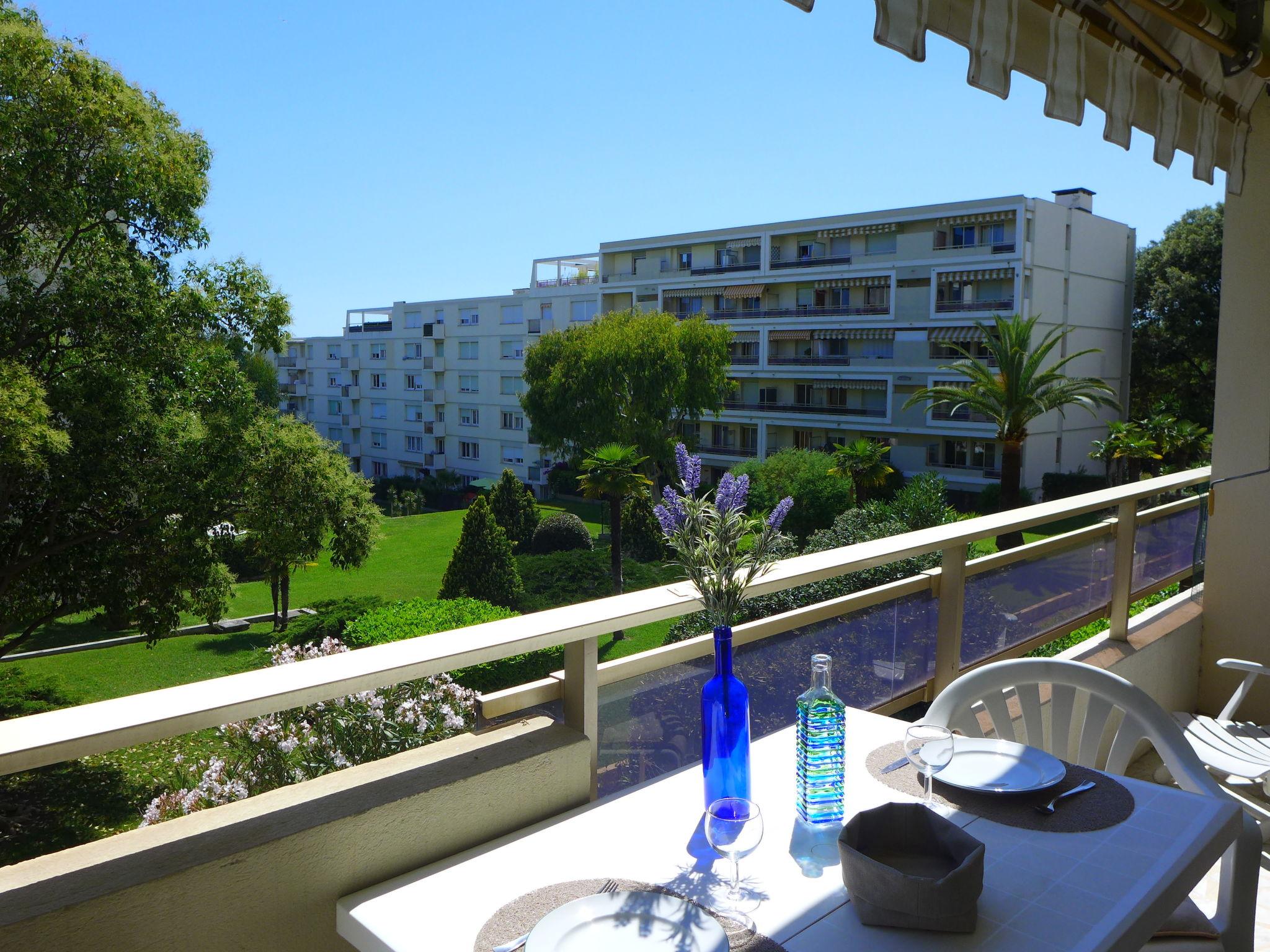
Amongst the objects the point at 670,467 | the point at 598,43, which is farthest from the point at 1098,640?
the point at 598,43

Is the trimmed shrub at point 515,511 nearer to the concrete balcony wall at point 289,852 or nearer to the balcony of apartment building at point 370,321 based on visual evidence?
the concrete balcony wall at point 289,852

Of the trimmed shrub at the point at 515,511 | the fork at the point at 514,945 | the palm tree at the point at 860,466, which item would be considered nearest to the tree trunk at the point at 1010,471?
the palm tree at the point at 860,466

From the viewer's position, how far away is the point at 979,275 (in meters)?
28.5

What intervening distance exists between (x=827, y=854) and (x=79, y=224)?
13.6m

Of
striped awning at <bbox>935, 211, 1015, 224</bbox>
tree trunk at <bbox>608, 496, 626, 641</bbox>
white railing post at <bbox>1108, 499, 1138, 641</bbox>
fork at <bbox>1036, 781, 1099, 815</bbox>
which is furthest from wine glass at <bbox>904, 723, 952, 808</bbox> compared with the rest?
striped awning at <bbox>935, 211, 1015, 224</bbox>

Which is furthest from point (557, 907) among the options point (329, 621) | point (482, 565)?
point (482, 565)

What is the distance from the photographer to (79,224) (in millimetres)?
11914

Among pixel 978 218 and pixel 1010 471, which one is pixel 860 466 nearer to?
pixel 1010 471

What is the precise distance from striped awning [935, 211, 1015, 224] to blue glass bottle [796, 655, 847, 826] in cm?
2959

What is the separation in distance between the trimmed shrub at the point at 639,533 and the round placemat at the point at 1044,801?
21486 mm

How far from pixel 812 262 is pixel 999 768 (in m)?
33.1

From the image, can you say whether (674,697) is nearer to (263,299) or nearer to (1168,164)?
(1168,164)

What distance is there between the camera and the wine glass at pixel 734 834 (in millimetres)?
1138

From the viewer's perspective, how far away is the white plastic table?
41.6 inches
